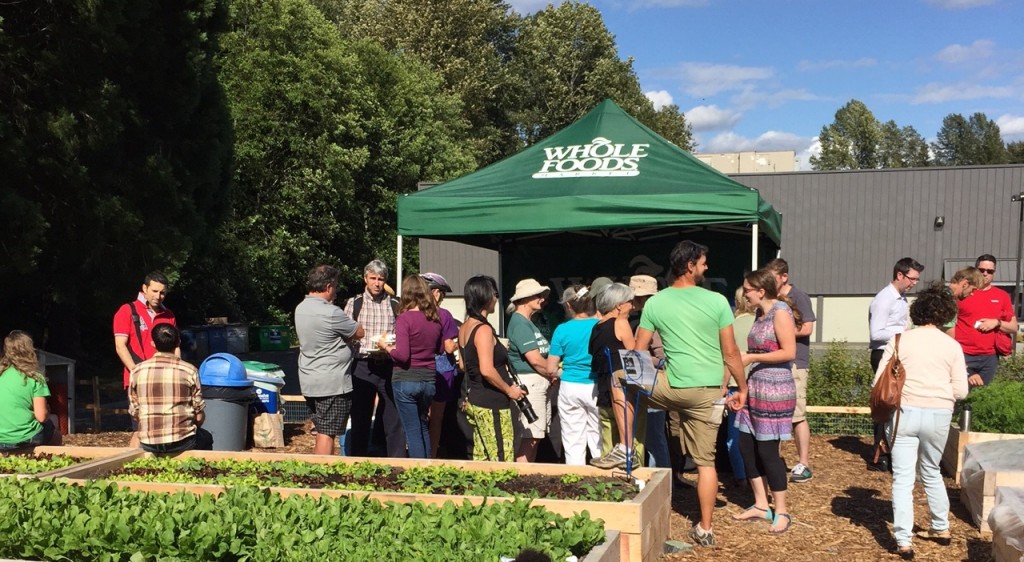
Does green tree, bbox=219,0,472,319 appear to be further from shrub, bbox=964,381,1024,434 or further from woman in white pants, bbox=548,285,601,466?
shrub, bbox=964,381,1024,434

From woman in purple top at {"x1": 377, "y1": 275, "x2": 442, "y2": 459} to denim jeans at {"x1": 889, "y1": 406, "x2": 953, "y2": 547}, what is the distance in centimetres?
317

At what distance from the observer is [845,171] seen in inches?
981

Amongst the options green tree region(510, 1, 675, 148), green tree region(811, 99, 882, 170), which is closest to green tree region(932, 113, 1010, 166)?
green tree region(811, 99, 882, 170)

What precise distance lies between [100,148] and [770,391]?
1007cm

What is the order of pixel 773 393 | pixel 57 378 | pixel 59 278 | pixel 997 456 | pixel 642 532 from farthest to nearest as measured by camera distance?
1. pixel 59 278
2. pixel 57 378
3. pixel 997 456
4. pixel 773 393
5. pixel 642 532

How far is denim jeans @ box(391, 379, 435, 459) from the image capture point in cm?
634

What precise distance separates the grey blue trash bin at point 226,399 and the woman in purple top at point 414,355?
212 centimetres

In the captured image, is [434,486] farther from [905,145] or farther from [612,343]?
[905,145]

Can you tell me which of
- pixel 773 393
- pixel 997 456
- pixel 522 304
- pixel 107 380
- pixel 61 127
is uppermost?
pixel 61 127

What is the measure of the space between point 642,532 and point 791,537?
5.40ft

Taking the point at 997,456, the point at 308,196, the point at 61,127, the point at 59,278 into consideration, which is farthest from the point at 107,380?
the point at 997,456

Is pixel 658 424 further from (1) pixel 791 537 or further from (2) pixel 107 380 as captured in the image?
(2) pixel 107 380

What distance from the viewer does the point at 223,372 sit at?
7930 mm

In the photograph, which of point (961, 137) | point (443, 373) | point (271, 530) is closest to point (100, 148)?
point (443, 373)
